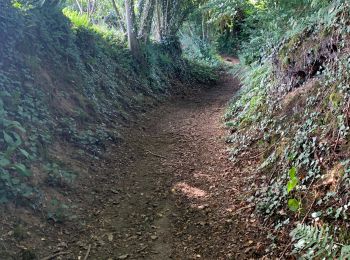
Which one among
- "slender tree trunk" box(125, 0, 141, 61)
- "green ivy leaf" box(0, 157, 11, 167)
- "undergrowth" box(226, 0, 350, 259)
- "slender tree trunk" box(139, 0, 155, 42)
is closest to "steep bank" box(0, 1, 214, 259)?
"green ivy leaf" box(0, 157, 11, 167)

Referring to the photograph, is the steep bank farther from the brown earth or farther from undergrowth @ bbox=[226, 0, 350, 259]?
undergrowth @ bbox=[226, 0, 350, 259]

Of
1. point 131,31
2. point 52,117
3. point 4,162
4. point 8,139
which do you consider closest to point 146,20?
point 131,31

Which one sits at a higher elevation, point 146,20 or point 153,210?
point 146,20

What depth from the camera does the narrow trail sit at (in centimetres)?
442

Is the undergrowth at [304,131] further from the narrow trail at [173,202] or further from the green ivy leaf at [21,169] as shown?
the green ivy leaf at [21,169]

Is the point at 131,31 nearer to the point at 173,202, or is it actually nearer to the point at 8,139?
the point at 8,139

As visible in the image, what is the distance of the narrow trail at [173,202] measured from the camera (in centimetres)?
442

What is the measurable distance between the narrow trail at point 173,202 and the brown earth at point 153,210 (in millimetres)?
14

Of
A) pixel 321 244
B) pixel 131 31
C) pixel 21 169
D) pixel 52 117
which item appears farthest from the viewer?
pixel 131 31

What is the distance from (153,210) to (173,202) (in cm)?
39

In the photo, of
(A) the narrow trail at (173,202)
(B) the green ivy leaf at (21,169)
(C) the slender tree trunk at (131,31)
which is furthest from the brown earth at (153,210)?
(C) the slender tree trunk at (131,31)

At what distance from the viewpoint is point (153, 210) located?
212 inches

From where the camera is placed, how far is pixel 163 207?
17.9 ft

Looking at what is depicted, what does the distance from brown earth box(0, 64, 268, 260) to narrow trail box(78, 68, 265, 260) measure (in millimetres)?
14
